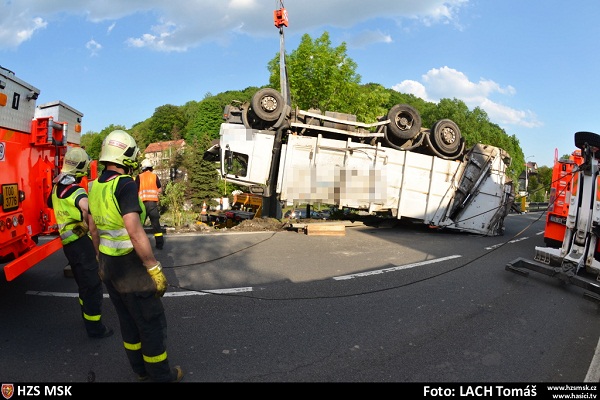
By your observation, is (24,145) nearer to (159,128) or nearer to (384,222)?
(384,222)

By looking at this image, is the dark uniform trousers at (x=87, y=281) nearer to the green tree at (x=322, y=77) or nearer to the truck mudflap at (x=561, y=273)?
the truck mudflap at (x=561, y=273)

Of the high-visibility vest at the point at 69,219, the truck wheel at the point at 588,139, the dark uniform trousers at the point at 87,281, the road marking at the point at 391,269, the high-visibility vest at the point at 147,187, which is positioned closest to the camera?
the dark uniform trousers at the point at 87,281

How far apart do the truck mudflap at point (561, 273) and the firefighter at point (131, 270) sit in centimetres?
471

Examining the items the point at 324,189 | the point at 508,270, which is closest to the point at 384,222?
the point at 324,189

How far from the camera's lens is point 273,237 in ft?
28.4

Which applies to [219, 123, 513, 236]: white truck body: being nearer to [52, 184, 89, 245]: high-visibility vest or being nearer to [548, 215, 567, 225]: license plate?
[548, 215, 567, 225]: license plate

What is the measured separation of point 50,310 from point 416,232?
8.24m

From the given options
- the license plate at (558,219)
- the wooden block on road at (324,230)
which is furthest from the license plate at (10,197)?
the license plate at (558,219)

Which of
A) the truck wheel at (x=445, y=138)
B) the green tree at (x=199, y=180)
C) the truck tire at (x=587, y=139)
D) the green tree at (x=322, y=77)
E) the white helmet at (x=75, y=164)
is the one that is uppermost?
the green tree at (x=322, y=77)

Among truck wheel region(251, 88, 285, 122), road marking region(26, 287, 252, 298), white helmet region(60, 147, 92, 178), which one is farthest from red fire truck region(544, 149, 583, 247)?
white helmet region(60, 147, 92, 178)

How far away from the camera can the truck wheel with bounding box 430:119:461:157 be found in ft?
32.2

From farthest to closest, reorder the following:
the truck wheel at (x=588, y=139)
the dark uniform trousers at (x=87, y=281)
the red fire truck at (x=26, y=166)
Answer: the truck wheel at (x=588, y=139) → the red fire truck at (x=26, y=166) → the dark uniform trousers at (x=87, y=281)

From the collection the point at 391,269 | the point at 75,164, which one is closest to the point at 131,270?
the point at 75,164

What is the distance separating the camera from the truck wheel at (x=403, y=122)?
9719 mm
